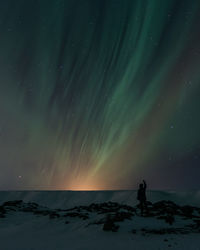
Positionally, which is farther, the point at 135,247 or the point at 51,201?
the point at 51,201

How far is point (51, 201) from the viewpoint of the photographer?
33531 millimetres

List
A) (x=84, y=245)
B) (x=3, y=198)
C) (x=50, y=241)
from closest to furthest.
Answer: (x=84, y=245) < (x=50, y=241) < (x=3, y=198)

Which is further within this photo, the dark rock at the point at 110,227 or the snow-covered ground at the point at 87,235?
the dark rock at the point at 110,227

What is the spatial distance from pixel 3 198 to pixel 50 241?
29.7m

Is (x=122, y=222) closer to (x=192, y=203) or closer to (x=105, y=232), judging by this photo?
(x=105, y=232)

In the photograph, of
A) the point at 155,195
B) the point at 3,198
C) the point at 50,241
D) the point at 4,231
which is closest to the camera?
the point at 50,241

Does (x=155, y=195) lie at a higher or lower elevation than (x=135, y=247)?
higher

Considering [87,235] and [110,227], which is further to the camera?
[110,227]

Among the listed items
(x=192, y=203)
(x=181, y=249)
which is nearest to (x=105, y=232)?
(x=181, y=249)

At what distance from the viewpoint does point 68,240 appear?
410 inches

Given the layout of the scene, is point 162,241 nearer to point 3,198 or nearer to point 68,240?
point 68,240

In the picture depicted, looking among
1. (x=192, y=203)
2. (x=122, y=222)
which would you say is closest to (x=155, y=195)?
(x=192, y=203)

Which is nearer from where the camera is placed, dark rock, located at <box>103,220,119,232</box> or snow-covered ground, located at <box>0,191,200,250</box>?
snow-covered ground, located at <box>0,191,200,250</box>

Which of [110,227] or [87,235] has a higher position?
[110,227]
